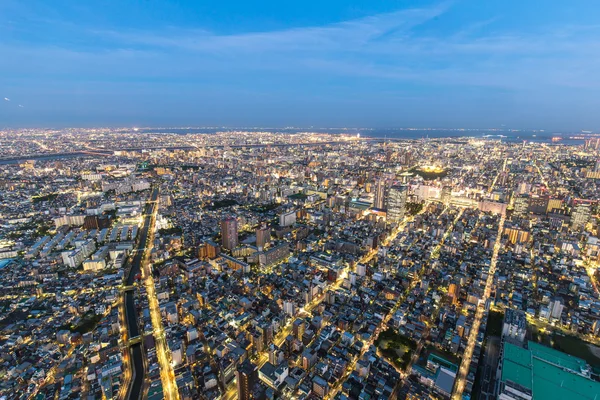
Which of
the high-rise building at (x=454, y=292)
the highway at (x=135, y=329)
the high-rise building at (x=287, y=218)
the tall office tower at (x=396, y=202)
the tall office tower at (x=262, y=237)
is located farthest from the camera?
the tall office tower at (x=396, y=202)

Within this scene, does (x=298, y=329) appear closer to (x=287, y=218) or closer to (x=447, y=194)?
(x=287, y=218)

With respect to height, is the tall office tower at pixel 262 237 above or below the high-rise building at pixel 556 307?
above

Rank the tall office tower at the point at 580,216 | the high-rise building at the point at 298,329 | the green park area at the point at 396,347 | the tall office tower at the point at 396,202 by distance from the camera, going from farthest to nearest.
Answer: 1. the tall office tower at the point at 396,202
2. the tall office tower at the point at 580,216
3. the high-rise building at the point at 298,329
4. the green park area at the point at 396,347

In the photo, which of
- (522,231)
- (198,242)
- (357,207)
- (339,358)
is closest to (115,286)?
(198,242)

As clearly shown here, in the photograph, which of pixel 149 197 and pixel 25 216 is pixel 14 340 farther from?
pixel 149 197

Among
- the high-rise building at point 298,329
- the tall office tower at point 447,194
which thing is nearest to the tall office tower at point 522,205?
the tall office tower at point 447,194

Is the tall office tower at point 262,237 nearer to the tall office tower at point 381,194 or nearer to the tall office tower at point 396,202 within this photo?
the tall office tower at point 396,202
